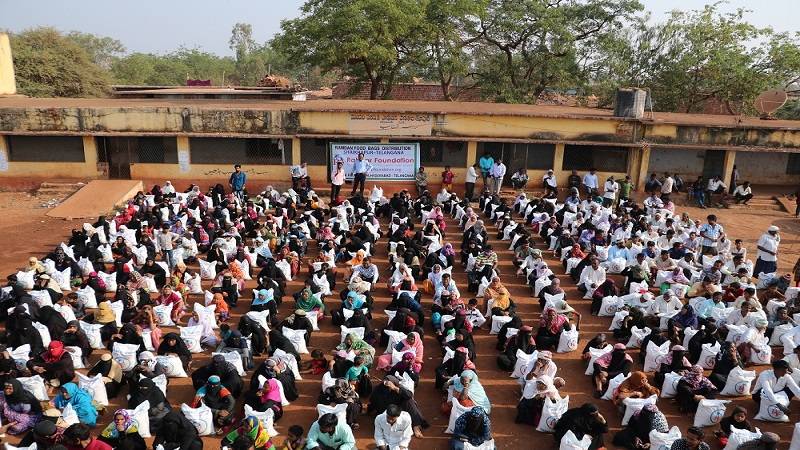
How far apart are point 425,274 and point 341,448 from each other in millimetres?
5754

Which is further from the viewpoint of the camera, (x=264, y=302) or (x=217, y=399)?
(x=264, y=302)

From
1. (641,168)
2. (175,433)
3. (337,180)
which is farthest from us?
(641,168)

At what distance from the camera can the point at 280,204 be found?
15.9m

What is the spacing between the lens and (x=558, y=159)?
1956 cm

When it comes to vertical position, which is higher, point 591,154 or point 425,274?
point 591,154

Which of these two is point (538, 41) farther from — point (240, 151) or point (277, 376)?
point (277, 376)

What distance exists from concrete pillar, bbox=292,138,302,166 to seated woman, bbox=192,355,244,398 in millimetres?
11582

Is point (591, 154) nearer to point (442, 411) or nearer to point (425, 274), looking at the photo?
point (425, 274)

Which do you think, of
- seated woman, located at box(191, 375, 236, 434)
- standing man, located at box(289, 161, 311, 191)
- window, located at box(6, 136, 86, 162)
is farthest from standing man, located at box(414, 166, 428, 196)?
seated woman, located at box(191, 375, 236, 434)

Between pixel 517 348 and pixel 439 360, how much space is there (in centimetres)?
117

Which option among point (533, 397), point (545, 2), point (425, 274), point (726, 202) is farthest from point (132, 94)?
point (533, 397)

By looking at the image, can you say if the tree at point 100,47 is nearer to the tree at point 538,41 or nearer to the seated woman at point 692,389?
the tree at point 538,41

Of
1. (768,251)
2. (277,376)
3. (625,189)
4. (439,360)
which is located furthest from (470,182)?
(277,376)

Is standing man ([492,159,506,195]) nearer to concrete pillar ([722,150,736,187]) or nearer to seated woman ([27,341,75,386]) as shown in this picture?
concrete pillar ([722,150,736,187])
